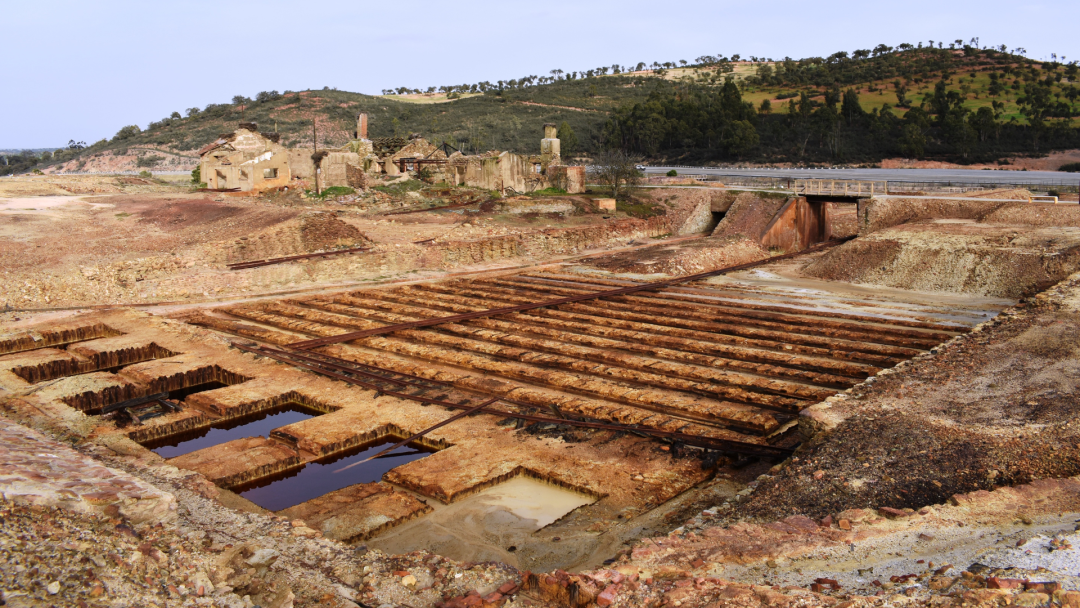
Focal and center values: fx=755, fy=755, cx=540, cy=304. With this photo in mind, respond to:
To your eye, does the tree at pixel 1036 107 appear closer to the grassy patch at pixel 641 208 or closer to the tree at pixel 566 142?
the tree at pixel 566 142

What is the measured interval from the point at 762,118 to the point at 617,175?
28789 millimetres

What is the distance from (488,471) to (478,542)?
4.14ft

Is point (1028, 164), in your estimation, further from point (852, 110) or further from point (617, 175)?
point (617, 175)

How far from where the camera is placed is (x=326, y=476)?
26.4 feet

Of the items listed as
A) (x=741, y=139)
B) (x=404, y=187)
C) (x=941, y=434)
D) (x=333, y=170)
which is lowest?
(x=941, y=434)

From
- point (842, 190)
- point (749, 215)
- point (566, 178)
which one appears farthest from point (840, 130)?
point (749, 215)

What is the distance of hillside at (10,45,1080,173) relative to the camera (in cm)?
4666

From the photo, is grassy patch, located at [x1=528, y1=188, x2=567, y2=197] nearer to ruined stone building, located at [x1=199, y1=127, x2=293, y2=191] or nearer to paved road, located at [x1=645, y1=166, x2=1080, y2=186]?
ruined stone building, located at [x1=199, y1=127, x2=293, y2=191]

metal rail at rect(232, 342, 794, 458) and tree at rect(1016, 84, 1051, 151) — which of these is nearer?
metal rail at rect(232, 342, 794, 458)

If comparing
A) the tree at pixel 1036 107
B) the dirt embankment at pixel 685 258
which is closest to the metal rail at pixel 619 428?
the dirt embankment at pixel 685 258

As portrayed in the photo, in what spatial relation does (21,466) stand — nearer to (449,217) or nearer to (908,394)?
(908,394)

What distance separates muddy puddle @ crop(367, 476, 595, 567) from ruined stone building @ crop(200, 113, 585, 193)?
2185 cm

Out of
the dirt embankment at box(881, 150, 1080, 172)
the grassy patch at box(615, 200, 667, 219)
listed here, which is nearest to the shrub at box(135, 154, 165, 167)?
the grassy patch at box(615, 200, 667, 219)

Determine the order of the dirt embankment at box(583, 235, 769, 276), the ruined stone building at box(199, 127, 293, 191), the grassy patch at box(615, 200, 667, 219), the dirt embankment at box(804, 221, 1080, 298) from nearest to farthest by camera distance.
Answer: the dirt embankment at box(804, 221, 1080, 298) → the dirt embankment at box(583, 235, 769, 276) → the ruined stone building at box(199, 127, 293, 191) → the grassy patch at box(615, 200, 667, 219)
